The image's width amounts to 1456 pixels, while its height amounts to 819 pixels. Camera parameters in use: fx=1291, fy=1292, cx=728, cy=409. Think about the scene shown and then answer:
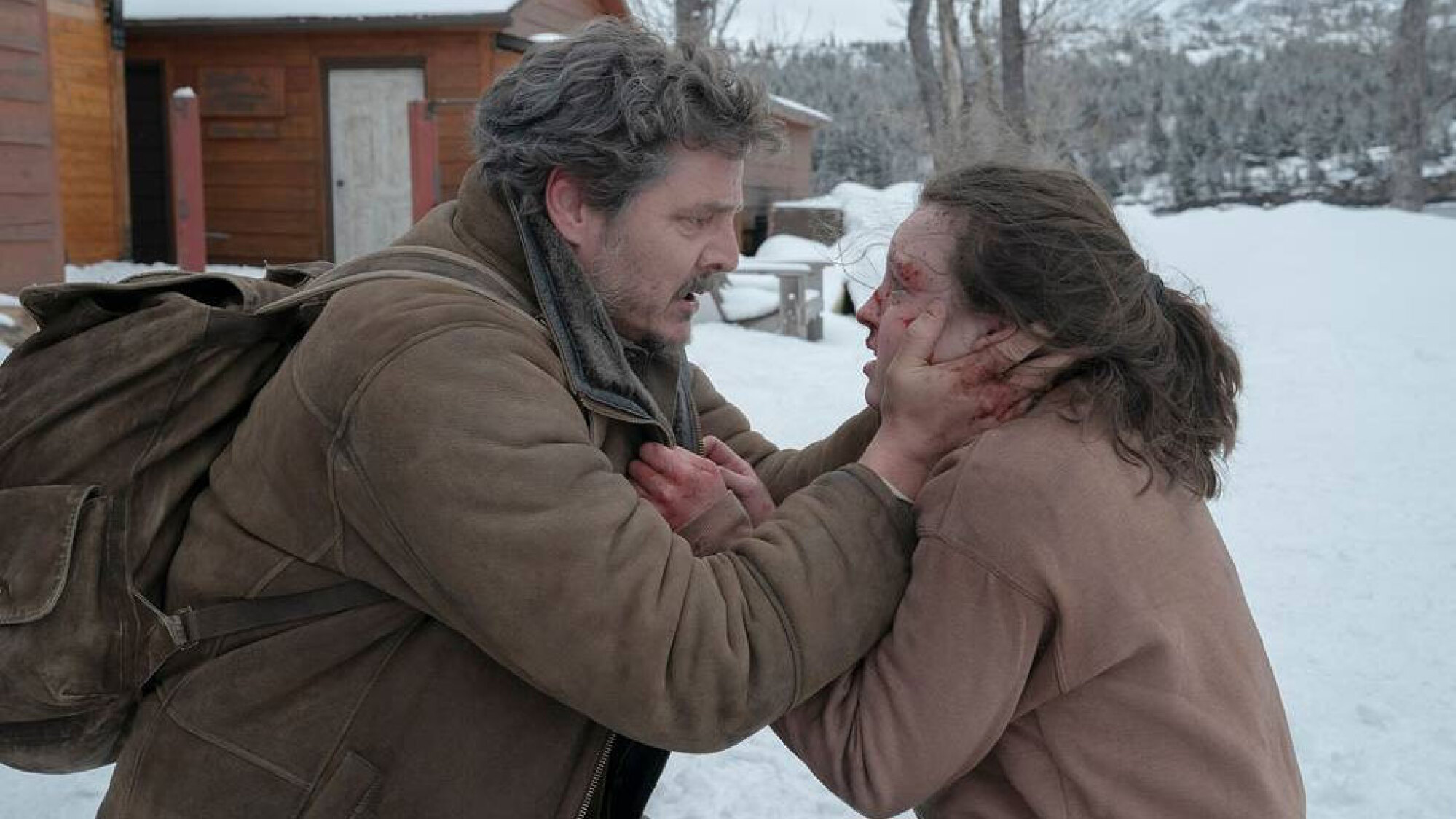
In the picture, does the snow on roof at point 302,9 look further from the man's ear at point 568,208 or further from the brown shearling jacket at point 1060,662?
the brown shearling jacket at point 1060,662

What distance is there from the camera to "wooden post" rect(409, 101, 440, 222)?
11180 mm

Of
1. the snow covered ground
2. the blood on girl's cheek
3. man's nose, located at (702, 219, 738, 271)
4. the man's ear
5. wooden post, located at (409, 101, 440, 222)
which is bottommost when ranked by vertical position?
the snow covered ground

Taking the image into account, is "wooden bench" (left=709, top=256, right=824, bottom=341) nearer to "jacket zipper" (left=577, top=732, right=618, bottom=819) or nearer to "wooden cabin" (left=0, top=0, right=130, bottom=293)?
"wooden cabin" (left=0, top=0, right=130, bottom=293)

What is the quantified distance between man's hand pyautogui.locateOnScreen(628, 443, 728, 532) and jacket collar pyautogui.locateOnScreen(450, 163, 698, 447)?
0.06 meters

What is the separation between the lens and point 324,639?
1.65 meters

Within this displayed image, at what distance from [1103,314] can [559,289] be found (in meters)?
0.74

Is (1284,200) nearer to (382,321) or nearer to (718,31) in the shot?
(718,31)

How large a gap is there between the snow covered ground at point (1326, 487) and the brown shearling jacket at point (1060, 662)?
1.73ft

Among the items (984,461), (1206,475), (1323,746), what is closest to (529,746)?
(984,461)

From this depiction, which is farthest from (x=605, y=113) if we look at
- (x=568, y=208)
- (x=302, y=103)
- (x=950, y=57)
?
(x=950, y=57)

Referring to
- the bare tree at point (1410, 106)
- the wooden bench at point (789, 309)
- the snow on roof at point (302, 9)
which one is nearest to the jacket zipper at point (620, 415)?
the wooden bench at point (789, 309)

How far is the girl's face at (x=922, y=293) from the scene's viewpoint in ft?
5.73

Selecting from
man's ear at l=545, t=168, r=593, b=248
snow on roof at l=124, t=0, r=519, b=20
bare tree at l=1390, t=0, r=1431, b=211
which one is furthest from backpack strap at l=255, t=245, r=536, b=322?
bare tree at l=1390, t=0, r=1431, b=211

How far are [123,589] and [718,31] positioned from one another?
20306mm
